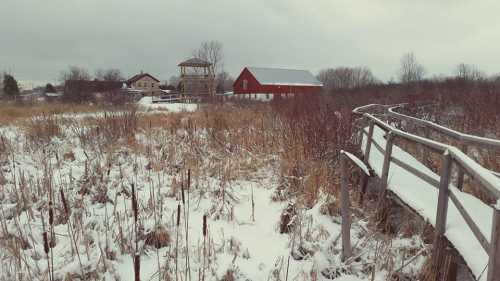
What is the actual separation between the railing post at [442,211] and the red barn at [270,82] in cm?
3917

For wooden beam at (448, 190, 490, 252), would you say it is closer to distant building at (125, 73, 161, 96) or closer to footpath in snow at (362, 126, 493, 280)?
footpath in snow at (362, 126, 493, 280)

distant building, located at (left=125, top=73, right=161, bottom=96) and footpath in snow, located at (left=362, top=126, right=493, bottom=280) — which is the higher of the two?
distant building, located at (left=125, top=73, right=161, bottom=96)

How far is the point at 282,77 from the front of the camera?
45562mm

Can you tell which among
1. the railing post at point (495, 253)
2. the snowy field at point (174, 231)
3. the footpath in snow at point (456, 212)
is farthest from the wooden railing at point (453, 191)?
the snowy field at point (174, 231)

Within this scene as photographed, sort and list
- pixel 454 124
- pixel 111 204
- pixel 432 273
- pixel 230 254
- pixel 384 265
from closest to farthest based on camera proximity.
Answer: pixel 432 273 < pixel 384 265 < pixel 230 254 < pixel 111 204 < pixel 454 124

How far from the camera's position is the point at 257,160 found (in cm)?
638

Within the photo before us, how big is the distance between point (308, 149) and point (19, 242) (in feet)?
15.2

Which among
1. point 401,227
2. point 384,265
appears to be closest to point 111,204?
point 384,265

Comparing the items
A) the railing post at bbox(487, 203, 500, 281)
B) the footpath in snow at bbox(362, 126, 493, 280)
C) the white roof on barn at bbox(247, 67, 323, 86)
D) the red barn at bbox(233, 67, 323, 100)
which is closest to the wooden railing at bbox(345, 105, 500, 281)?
the railing post at bbox(487, 203, 500, 281)

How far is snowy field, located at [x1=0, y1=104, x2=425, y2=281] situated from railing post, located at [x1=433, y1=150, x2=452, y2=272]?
0.19 metres

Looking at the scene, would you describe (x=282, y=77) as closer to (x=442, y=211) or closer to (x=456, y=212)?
(x=456, y=212)

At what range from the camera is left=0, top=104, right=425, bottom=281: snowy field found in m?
2.81

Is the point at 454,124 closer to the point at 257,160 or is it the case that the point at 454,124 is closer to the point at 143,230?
the point at 257,160

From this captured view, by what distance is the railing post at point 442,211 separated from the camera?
8.30 ft
